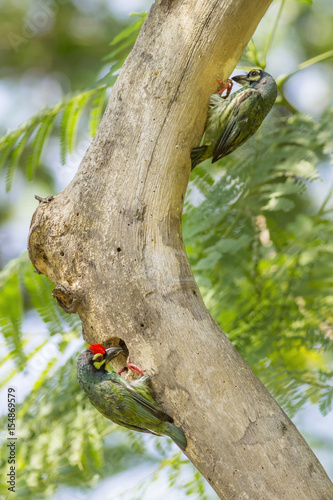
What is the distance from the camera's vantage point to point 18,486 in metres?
3.02

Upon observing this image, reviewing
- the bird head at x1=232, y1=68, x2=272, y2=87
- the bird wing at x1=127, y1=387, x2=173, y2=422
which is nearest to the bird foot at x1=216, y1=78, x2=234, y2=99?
the bird head at x1=232, y1=68, x2=272, y2=87

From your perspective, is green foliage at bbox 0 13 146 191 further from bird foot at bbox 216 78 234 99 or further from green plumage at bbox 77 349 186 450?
green plumage at bbox 77 349 186 450

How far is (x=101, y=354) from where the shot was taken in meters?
1.88

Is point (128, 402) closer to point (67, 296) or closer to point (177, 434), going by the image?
point (177, 434)

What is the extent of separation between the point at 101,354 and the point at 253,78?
154 centimetres

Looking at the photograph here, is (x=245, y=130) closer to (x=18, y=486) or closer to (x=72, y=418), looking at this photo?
(x=72, y=418)

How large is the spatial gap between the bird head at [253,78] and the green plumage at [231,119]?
4.0 inches

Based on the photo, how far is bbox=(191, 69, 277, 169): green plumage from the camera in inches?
85.3

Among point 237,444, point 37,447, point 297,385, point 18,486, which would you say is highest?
point 297,385

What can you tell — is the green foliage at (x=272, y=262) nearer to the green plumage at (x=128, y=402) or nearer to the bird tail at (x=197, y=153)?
the bird tail at (x=197, y=153)

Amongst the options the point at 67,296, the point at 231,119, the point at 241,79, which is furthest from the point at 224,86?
the point at 67,296

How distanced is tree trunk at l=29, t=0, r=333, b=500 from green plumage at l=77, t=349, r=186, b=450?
4 cm

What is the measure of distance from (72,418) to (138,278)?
163 centimetres

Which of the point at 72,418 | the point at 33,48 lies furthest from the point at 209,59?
the point at 33,48
